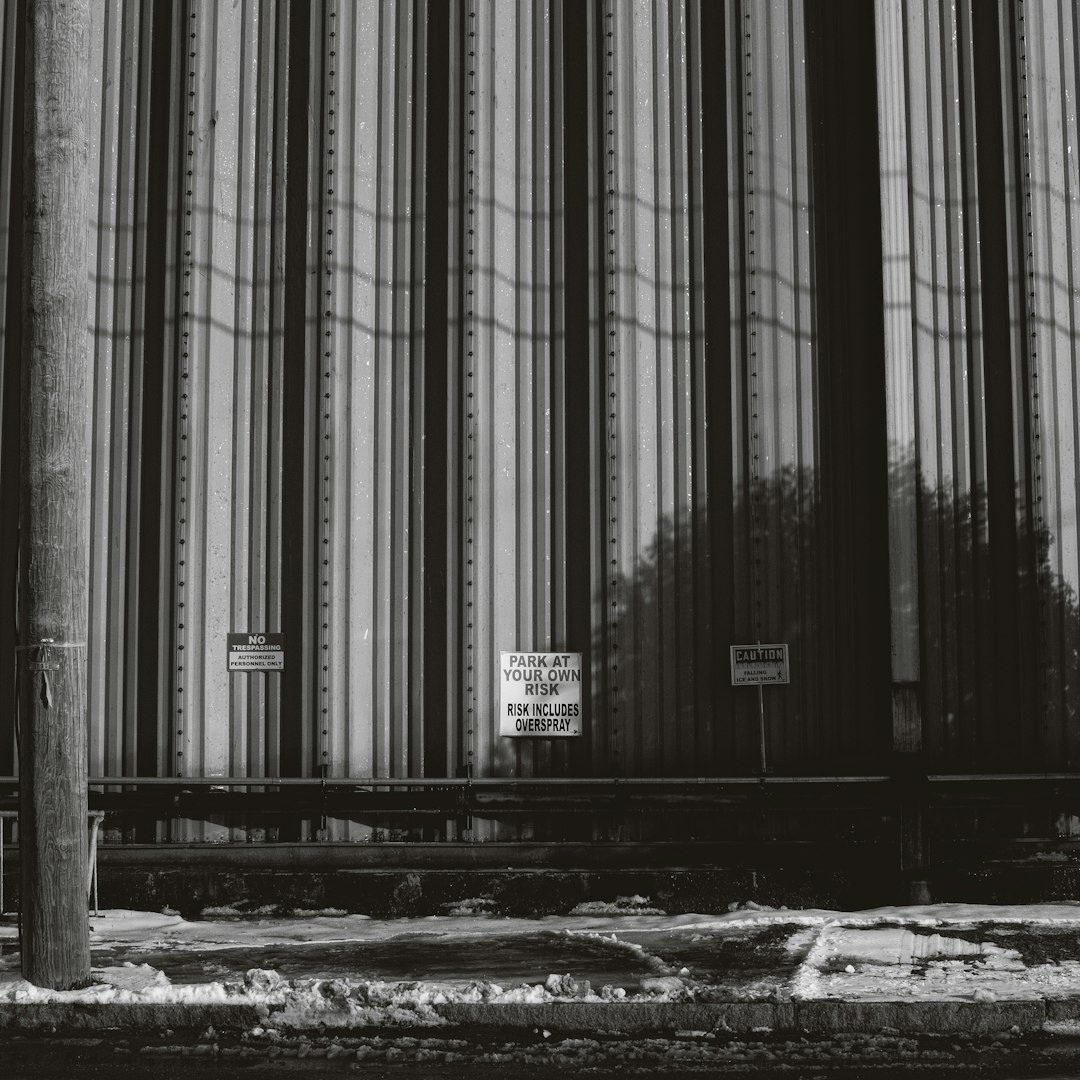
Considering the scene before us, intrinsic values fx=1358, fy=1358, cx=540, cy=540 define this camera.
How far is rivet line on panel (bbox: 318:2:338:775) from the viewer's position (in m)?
11.7

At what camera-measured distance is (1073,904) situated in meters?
11.2

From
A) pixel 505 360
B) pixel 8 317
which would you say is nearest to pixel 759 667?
pixel 505 360

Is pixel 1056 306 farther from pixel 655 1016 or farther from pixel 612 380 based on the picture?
pixel 655 1016

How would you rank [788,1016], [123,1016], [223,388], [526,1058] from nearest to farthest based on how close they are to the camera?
[526,1058] → [788,1016] → [123,1016] → [223,388]

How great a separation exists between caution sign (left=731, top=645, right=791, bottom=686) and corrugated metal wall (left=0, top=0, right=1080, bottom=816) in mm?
125

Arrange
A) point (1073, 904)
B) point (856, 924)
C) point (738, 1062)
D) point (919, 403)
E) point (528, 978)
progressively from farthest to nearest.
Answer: point (919, 403) → point (1073, 904) → point (856, 924) → point (528, 978) → point (738, 1062)

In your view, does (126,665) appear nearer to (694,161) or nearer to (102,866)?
(102,866)

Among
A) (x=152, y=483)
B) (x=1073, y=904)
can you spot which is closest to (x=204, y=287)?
(x=152, y=483)

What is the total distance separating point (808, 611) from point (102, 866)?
21.0 feet

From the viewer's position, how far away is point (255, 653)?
1166 cm

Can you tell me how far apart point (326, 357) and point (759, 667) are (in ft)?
15.2

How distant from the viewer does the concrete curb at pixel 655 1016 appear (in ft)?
24.1

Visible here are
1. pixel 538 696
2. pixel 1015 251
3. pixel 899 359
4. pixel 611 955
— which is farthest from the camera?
pixel 1015 251

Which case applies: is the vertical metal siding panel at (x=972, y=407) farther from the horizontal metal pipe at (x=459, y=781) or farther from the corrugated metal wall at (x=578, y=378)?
the horizontal metal pipe at (x=459, y=781)
